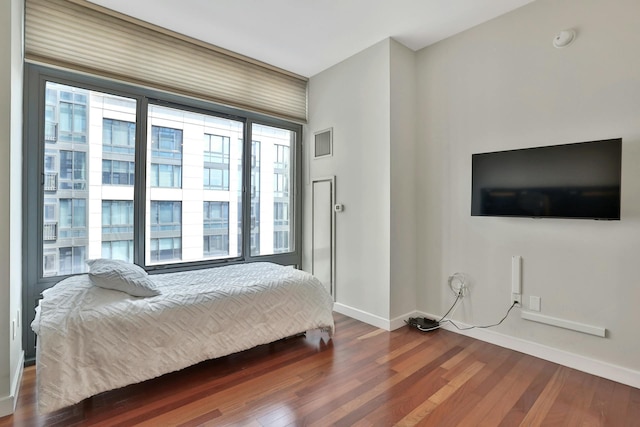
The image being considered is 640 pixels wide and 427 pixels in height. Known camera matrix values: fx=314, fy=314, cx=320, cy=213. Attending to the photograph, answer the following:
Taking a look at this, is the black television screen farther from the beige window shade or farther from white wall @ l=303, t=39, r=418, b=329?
the beige window shade

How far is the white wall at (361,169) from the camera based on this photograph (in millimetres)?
3197

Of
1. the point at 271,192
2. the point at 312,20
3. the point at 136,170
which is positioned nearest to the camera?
the point at 312,20

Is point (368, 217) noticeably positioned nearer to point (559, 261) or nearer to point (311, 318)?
point (311, 318)

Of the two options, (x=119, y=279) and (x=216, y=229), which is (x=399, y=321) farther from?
(x=119, y=279)

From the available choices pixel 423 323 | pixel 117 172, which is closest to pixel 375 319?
pixel 423 323

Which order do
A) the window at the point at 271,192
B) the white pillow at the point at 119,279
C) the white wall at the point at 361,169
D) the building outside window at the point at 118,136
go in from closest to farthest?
the white pillow at the point at 119,279 → the building outside window at the point at 118,136 → the white wall at the point at 361,169 → the window at the point at 271,192

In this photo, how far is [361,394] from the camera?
6.67 ft

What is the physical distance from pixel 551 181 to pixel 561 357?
4.50ft

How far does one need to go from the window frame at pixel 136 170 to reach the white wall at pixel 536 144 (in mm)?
1665

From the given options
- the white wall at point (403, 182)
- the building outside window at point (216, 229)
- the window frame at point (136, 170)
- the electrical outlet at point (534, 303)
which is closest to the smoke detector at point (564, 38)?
the white wall at point (403, 182)

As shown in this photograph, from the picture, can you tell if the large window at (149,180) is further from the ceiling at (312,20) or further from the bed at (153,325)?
the ceiling at (312,20)

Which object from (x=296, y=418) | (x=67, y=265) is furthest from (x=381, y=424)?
(x=67, y=265)

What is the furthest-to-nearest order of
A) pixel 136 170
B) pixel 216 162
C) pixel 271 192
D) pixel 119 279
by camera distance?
pixel 271 192 → pixel 216 162 → pixel 136 170 → pixel 119 279

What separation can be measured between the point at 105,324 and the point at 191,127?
7.07 ft
